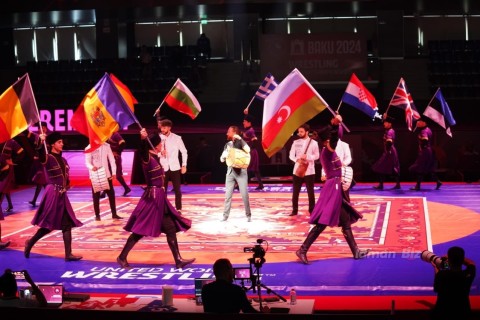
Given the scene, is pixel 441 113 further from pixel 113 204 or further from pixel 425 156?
pixel 113 204

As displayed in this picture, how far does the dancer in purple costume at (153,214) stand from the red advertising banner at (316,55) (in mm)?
15966

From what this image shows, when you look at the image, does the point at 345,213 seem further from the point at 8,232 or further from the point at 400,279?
the point at 8,232

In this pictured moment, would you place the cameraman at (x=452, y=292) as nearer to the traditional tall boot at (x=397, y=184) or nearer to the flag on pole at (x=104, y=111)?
the flag on pole at (x=104, y=111)

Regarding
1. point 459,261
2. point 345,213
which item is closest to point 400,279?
point 345,213

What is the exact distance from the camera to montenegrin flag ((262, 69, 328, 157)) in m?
12.3

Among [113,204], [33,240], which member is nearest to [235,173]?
[113,204]

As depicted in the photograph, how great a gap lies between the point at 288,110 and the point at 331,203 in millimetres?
1618

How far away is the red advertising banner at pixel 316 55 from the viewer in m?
27.3

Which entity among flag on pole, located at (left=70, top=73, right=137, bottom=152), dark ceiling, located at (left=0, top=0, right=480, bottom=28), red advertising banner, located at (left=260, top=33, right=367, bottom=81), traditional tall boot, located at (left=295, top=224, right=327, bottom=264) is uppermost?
dark ceiling, located at (left=0, top=0, right=480, bottom=28)

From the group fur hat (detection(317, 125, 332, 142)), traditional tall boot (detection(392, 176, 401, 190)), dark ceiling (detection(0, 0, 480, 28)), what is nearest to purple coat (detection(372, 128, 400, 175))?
traditional tall boot (detection(392, 176, 401, 190))

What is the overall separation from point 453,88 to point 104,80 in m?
17.3

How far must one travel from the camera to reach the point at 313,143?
54.7ft

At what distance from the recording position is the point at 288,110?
40.9ft

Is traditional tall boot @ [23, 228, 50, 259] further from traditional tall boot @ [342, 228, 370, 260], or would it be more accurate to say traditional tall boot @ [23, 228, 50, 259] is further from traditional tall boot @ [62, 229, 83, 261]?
traditional tall boot @ [342, 228, 370, 260]
